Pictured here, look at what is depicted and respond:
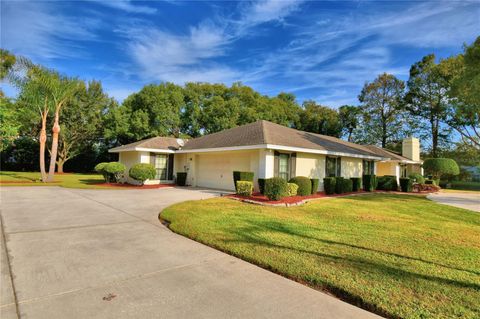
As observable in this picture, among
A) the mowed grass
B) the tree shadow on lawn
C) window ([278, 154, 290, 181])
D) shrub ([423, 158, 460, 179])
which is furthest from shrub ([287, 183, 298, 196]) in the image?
shrub ([423, 158, 460, 179])

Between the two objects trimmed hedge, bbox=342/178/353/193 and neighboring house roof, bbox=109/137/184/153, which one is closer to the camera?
trimmed hedge, bbox=342/178/353/193

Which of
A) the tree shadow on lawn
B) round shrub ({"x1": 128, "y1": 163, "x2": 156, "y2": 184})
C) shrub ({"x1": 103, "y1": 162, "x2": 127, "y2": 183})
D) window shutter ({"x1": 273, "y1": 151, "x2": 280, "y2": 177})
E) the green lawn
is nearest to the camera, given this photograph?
the tree shadow on lawn

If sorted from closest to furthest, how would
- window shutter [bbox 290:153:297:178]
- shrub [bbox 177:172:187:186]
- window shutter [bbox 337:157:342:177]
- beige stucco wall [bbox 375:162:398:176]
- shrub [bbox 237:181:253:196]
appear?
shrub [bbox 237:181:253:196] → window shutter [bbox 290:153:297:178] → window shutter [bbox 337:157:342:177] → shrub [bbox 177:172:187:186] → beige stucco wall [bbox 375:162:398:176]

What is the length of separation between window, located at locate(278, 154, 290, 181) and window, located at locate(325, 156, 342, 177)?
3841 millimetres

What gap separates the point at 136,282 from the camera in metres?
3.55

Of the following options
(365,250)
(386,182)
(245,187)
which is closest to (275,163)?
(245,187)

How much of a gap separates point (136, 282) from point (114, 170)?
647 inches

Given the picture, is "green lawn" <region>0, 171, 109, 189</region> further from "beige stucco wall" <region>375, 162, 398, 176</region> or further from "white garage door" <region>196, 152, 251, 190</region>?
"beige stucco wall" <region>375, 162, 398, 176</region>

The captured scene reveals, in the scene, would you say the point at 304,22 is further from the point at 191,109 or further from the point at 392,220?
the point at 191,109

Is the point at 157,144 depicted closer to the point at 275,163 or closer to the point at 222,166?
the point at 222,166

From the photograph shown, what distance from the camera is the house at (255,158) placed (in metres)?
14.1

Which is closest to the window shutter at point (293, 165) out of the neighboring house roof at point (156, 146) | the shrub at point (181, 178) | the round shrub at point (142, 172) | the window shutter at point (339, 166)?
the window shutter at point (339, 166)

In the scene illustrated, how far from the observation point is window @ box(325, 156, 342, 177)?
1714 centimetres

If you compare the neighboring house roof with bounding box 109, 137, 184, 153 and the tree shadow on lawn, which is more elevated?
the neighboring house roof with bounding box 109, 137, 184, 153
